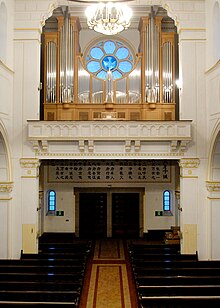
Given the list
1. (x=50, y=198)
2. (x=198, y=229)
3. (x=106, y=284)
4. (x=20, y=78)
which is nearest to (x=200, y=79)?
(x=198, y=229)

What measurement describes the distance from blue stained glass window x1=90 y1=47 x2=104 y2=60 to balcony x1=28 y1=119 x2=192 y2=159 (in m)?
5.80

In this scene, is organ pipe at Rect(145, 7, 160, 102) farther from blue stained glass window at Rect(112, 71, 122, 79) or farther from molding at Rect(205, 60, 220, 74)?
molding at Rect(205, 60, 220, 74)

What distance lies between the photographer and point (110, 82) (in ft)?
57.8

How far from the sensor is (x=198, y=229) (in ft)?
48.3

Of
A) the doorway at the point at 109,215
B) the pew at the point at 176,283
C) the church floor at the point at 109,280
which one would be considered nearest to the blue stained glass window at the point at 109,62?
the doorway at the point at 109,215

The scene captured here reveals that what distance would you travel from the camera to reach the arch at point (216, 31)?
13.8 m

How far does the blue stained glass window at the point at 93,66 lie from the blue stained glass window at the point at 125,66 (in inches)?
40.4

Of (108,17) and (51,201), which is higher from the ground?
(108,17)

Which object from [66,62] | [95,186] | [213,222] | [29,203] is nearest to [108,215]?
[95,186]

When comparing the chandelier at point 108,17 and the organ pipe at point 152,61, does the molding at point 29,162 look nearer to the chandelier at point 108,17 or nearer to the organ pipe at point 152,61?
the chandelier at point 108,17

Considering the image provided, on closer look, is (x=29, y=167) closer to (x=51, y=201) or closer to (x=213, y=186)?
(x=51, y=201)

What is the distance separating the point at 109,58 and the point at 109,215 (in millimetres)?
7704

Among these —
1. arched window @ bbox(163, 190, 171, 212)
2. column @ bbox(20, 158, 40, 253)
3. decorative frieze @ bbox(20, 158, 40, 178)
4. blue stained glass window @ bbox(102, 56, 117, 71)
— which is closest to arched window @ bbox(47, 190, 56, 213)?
arched window @ bbox(163, 190, 171, 212)

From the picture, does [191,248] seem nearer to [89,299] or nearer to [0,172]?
[89,299]
